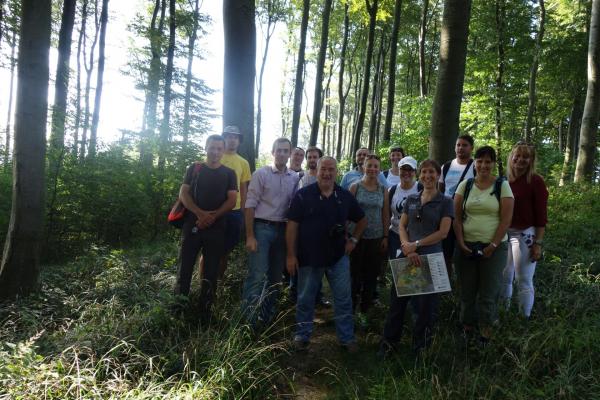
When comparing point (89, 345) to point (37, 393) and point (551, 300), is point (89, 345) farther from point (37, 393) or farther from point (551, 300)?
point (551, 300)

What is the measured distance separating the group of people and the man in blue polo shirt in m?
0.01

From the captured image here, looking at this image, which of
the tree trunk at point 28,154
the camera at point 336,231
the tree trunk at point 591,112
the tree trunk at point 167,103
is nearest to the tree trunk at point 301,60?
the tree trunk at point 167,103

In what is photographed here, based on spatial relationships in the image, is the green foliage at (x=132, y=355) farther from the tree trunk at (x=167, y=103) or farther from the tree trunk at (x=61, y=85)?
the tree trunk at (x=167, y=103)

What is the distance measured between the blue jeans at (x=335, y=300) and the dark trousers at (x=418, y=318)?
1.35ft

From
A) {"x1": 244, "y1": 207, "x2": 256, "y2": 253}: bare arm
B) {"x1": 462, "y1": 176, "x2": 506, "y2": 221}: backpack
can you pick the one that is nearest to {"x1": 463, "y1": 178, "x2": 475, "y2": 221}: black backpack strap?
{"x1": 462, "y1": 176, "x2": 506, "y2": 221}: backpack

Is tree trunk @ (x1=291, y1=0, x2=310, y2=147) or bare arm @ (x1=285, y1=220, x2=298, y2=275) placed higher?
tree trunk @ (x1=291, y1=0, x2=310, y2=147)

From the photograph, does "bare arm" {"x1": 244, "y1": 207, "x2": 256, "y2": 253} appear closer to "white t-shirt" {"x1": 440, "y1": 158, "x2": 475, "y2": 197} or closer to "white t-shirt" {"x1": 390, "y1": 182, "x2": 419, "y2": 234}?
"white t-shirt" {"x1": 390, "y1": 182, "x2": 419, "y2": 234}

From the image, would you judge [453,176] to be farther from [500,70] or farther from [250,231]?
[500,70]

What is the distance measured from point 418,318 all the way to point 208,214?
2.41m

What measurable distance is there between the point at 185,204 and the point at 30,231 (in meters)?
2.82

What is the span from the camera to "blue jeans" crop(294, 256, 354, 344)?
151 inches

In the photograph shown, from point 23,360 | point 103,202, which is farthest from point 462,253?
point 103,202

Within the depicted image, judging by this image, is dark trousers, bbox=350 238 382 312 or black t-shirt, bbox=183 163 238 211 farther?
dark trousers, bbox=350 238 382 312

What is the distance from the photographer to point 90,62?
23984 mm
